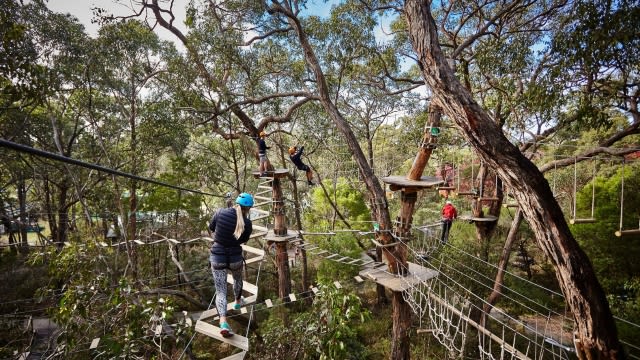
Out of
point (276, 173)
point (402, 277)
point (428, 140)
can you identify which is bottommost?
point (402, 277)

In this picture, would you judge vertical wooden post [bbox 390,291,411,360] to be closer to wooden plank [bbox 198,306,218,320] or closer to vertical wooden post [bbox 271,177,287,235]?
vertical wooden post [bbox 271,177,287,235]

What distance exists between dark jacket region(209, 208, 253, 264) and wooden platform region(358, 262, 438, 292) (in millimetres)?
2049

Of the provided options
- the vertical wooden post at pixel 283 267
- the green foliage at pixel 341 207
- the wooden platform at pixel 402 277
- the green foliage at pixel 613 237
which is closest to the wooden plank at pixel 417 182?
the wooden platform at pixel 402 277

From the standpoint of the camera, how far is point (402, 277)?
4.07 metres

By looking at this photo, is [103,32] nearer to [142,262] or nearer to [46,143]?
[46,143]

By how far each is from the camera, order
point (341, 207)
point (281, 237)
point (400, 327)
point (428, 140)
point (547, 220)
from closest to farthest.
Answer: point (547, 220) < point (428, 140) < point (400, 327) < point (281, 237) < point (341, 207)

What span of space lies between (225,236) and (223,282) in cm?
40

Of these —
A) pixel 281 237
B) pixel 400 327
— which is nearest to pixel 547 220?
pixel 400 327

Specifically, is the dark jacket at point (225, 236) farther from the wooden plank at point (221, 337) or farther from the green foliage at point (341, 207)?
the green foliage at point (341, 207)

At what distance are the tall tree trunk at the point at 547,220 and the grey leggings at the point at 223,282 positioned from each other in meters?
2.22

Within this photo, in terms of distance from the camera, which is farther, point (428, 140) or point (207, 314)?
point (428, 140)

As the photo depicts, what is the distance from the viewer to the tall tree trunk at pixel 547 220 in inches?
73.1

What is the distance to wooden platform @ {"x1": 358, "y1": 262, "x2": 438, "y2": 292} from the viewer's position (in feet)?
12.9

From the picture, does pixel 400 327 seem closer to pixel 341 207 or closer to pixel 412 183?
pixel 412 183
